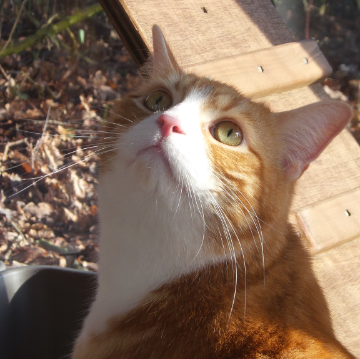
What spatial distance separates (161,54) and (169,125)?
27.8 inches

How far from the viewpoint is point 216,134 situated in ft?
4.81

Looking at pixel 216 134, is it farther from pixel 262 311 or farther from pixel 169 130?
pixel 262 311

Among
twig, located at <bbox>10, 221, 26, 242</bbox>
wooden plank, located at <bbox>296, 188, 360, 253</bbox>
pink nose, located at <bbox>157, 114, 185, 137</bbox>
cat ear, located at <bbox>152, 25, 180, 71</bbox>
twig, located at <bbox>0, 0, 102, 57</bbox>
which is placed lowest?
wooden plank, located at <bbox>296, 188, 360, 253</bbox>

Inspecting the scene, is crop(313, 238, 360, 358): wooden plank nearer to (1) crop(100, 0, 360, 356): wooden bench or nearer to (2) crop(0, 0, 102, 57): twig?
(1) crop(100, 0, 360, 356): wooden bench

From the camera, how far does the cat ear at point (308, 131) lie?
148 cm

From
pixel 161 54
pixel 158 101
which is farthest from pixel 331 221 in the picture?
pixel 161 54

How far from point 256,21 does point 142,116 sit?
138 cm

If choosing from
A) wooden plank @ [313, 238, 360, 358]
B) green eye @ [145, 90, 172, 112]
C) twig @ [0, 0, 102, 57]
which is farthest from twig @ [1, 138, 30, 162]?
wooden plank @ [313, 238, 360, 358]

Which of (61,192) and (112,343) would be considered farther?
(61,192)

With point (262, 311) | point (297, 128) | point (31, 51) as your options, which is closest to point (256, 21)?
point (297, 128)

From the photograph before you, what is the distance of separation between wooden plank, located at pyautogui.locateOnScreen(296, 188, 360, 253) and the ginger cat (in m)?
0.44

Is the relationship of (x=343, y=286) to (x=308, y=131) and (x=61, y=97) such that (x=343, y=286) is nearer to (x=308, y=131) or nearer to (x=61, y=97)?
(x=308, y=131)

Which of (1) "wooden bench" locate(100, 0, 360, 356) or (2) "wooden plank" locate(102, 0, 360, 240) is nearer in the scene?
(1) "wooden bench" locate(100, 0, 360, 356)

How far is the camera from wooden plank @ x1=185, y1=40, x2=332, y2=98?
7.30 ft
